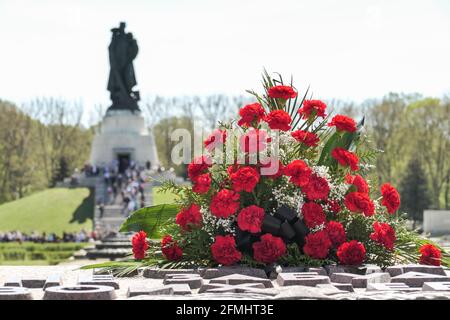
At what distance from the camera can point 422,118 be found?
181 feet

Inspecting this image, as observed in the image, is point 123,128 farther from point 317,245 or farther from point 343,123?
point 317,245

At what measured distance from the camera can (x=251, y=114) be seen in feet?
27.0

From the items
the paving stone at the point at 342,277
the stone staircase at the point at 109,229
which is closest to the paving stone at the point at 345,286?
the paving stone at the point at 342,277

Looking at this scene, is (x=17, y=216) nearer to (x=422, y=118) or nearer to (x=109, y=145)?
(x=109, y=145)

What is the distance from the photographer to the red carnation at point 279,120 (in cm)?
805

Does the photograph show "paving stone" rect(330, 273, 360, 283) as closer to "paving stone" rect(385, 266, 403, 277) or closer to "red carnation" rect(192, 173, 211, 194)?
"paving stone" rect(385, 266, 403, 277)

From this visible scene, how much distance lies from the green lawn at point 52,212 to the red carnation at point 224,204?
101ft

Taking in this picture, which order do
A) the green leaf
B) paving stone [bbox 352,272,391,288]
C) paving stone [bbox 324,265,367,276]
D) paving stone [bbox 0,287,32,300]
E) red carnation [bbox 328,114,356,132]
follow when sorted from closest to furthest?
paving stone [bbox 0,287,32,300]
paving stone [bbox 352,272,391,288]
paving stone [bbox 324,265,367,276]
red carnation [bbox 328,114,356,132]
the green leaf

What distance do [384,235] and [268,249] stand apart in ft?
3.71

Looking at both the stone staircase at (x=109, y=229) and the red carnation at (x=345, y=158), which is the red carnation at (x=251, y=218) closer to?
the red carnation at (x=345, y=158)

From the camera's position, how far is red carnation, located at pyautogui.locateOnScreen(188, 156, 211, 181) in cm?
806

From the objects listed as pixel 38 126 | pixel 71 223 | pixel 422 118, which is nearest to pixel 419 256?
pixel 71 223

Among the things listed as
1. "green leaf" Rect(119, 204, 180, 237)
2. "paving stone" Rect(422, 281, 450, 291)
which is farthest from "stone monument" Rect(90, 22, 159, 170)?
"paving stone" Rect(422, 281, 450, 291)

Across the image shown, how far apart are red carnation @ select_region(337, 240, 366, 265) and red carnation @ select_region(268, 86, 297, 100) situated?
5.31ft
